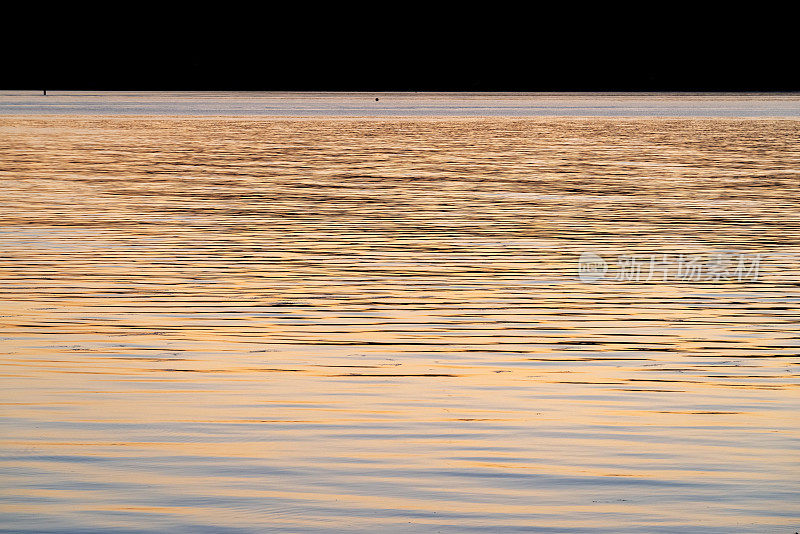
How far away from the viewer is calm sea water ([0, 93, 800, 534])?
10.5 m

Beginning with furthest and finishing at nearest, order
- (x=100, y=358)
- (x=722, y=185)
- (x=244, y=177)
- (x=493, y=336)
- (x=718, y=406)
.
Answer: (x=244, y=177)
(x=722, y=185)
(x=493, y=336)
(x=100, y=358)
(x=718, y=406)

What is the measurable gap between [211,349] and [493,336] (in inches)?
122

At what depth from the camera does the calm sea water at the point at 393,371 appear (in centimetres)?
1054

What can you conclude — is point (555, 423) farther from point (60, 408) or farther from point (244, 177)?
point (244, 177)

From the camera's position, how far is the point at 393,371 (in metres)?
15.0

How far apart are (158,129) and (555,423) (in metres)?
85.8

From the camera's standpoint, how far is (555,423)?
12.7 metres

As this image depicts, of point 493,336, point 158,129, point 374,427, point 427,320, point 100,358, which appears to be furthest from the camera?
point 158,129

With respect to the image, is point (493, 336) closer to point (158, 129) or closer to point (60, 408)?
point (60, 408)

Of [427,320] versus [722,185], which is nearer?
[427,320]

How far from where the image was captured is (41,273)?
2283 cm

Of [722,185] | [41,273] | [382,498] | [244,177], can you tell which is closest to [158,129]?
[244,177]

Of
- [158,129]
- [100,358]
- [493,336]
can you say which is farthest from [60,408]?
[158,129]

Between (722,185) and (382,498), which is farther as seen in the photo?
(722,185)
